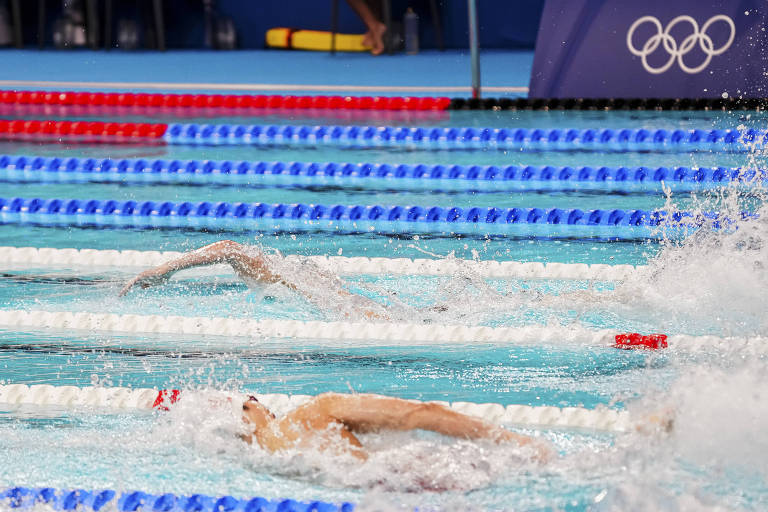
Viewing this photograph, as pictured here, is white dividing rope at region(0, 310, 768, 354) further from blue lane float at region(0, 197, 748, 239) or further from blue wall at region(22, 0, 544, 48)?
blue wall at region(22, 0, 544, 48)

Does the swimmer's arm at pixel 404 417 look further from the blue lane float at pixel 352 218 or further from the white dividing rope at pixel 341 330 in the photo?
the blue lane float at pixel 352 218

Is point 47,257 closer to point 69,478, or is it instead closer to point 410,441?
point 69,478

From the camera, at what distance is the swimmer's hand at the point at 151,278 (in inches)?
142

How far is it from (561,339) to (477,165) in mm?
2553

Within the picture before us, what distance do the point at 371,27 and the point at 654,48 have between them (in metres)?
3.84

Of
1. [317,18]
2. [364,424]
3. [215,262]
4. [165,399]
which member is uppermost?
[364,424]

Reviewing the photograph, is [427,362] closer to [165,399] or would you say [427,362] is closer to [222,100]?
[165,399]

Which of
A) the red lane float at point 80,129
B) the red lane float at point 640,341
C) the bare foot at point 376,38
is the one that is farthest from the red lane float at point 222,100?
the red lane float at point 640,341

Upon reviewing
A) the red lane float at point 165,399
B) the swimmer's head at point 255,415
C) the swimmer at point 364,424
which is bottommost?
the red lane float at point 165,399

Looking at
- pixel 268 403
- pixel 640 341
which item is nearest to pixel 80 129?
pixel 268 403

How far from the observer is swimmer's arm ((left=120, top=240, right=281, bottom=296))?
351cm

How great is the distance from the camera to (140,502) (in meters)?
2.39

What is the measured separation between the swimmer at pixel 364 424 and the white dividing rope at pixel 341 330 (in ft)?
3.37

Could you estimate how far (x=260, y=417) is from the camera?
2.47 m
